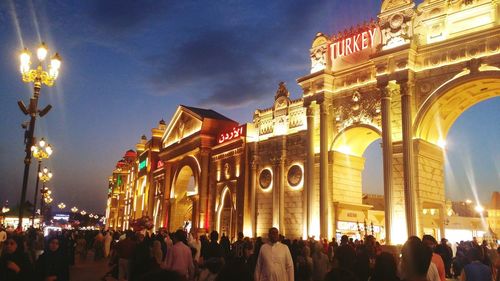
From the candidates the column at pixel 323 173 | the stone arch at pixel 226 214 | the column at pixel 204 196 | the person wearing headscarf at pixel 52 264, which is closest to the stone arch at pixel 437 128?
the column at pixel 323 173

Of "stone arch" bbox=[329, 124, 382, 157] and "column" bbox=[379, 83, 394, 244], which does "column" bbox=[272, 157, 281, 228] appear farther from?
"column" bbox=[379, 83, 394, 244]

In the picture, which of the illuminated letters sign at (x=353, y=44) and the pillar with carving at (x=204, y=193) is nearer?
the illuminated letters sign at (x=353, y=44)

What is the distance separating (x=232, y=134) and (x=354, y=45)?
12.6 metres

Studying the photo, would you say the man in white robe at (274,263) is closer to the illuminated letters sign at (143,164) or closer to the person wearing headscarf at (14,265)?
the person wearing headscarf at (14,265)

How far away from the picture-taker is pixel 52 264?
7.77 m

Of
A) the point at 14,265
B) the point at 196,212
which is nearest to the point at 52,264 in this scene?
the point at 14,265

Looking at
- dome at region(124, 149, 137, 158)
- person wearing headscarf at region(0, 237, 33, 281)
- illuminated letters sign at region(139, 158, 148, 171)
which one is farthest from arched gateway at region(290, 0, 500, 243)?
dome at region(124, 149, 137, 158)

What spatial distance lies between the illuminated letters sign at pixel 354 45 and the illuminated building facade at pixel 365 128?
0.06 metres

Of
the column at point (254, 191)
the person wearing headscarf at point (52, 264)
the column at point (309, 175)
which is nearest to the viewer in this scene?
the person wearing headscarf at point (52, 264)

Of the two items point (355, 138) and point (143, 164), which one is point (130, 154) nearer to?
point (143, 164)

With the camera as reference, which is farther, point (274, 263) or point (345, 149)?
point (345, 149)

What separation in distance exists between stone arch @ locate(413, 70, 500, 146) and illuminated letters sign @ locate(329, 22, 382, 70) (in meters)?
4.46

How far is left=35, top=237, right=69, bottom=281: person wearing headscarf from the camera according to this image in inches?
305

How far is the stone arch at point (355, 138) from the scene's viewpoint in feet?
80.9
